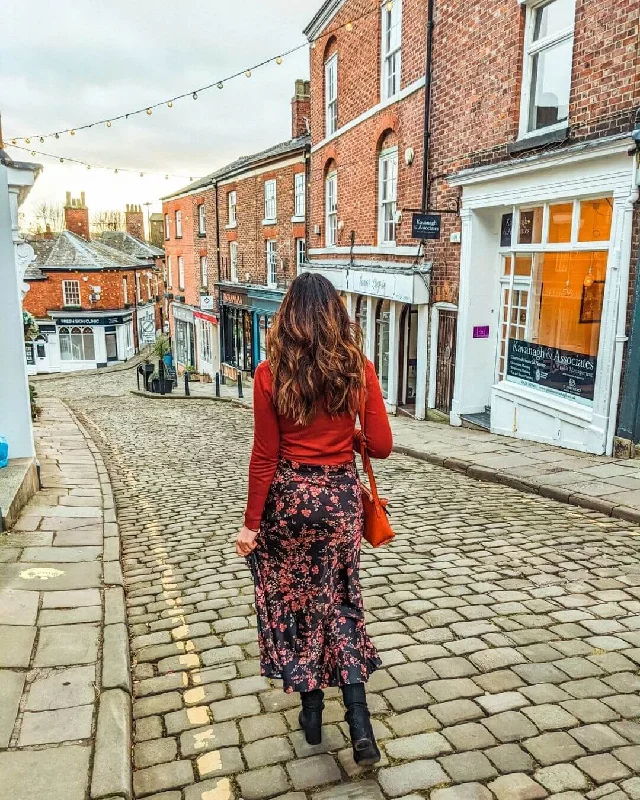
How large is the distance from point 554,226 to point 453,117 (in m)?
3.47

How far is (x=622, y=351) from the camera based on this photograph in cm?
740

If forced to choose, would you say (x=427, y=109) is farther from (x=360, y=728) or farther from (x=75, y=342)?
(x=75, y=342)

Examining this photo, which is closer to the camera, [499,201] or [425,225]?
[499,201]

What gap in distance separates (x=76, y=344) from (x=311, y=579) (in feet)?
131

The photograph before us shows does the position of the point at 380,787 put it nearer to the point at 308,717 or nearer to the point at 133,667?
the point at 308,717

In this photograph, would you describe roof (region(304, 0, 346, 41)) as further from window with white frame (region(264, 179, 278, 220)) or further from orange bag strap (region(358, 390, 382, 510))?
orange bag strap (region(358, 390, 382, 510))

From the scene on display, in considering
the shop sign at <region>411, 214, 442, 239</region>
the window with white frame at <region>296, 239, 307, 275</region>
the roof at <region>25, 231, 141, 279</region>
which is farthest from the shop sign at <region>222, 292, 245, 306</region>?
the shop sign at <region>411, 214, 442, 239</region>

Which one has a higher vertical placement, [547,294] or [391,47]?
[391,47]

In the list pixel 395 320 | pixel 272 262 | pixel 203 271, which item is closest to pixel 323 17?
pixel 272 262

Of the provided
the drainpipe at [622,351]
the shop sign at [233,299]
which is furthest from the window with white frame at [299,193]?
the drainpipe at [622,351]

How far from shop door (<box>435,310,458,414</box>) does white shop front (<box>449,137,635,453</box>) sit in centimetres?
32

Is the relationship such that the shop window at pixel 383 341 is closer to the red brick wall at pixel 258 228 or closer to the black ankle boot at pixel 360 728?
the red brick wall at pixel 258 228

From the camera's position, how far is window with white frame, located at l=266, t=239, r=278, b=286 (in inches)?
905

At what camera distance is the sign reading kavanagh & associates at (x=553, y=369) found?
323 inches
